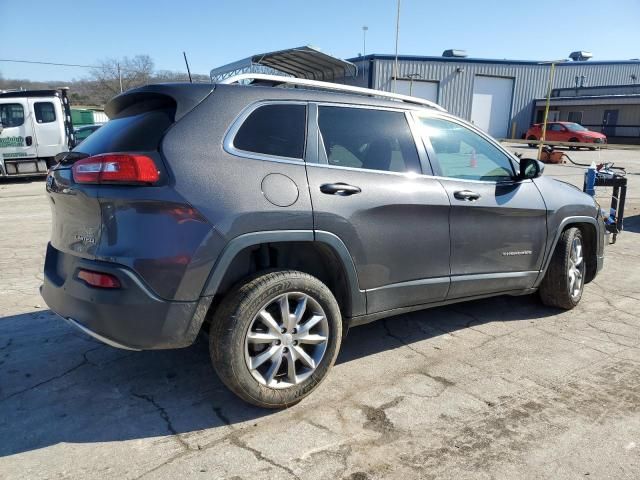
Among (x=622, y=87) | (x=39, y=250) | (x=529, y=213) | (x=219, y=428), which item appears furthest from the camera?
(x=622, y=87)

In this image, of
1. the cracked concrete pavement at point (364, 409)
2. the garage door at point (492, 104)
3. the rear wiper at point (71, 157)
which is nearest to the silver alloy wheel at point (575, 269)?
the cracked concrete pavement at point (364, 409)

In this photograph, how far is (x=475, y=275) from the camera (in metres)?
3.78

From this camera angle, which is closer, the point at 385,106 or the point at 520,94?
the point at 385,106

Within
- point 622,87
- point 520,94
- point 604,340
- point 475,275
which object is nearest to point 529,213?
point 475,275

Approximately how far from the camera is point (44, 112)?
1480 cm

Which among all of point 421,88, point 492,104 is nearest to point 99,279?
point 421,88

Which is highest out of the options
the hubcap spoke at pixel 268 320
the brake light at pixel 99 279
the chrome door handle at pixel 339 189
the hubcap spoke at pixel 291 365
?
the chrome door handle at pixel 339 189

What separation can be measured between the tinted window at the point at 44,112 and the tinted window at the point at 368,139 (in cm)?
1453

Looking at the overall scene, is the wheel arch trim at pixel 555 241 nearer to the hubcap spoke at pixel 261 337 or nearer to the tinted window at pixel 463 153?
the tinted window at pixel 463 153

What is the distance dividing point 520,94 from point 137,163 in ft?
137

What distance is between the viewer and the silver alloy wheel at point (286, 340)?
110 inches

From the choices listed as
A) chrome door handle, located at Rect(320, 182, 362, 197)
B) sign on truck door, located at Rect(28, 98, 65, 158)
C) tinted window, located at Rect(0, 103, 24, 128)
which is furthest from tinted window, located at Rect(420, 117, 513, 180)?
tinted window, located at Rect(0, 103, 24, 128)

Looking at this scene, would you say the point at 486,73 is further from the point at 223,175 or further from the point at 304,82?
the point at 223,175

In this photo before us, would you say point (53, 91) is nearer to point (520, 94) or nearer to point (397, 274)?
point (397, 274)
